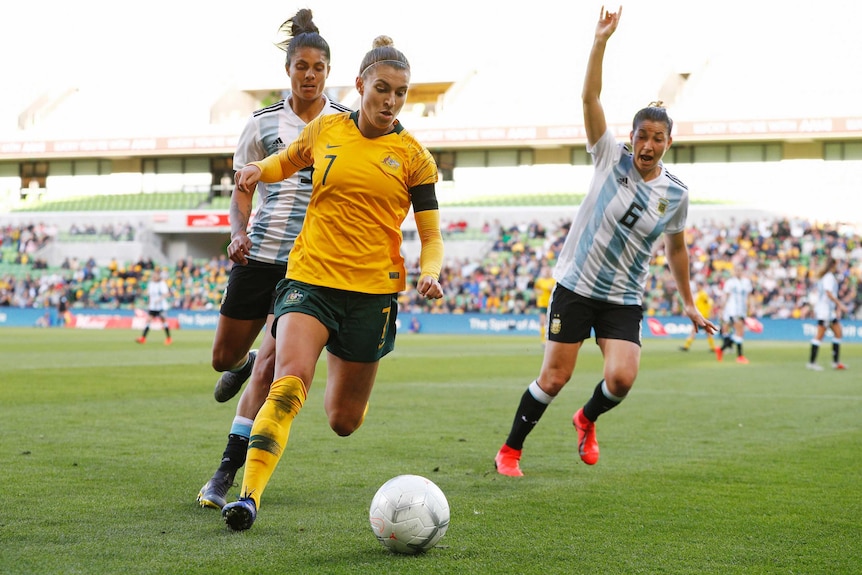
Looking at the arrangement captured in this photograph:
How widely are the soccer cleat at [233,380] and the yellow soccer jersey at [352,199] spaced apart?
56.9 inches

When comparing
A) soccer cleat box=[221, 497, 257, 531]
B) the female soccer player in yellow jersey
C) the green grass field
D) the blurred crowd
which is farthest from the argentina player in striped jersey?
the blurred crowd

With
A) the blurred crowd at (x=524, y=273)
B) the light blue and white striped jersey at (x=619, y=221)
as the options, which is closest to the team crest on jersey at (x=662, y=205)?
the light blue and white striped jersey at (x=619, y=221)

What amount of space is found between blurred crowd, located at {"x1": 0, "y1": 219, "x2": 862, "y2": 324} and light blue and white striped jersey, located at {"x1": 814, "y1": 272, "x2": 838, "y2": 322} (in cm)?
1230

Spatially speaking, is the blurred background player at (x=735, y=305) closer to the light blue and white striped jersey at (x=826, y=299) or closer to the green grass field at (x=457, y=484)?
the light blue and white striped jersey at (x=826, y=299)

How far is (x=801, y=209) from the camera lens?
41250 millimetres

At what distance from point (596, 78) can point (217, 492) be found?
3.19 meters

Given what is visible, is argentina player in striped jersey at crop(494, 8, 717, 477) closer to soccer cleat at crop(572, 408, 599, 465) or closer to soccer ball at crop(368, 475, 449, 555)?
soccer cleat at crop(572, 408, 599, 465)

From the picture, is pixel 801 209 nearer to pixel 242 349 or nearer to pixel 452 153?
pixel 452 153

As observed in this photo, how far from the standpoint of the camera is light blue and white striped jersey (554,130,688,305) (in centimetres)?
662

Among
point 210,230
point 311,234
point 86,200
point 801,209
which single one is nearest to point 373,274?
point 311,234

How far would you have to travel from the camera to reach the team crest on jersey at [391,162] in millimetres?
4859

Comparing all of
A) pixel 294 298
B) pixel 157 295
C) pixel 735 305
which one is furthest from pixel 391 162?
pixel 157 295

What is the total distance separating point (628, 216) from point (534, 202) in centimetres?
3948

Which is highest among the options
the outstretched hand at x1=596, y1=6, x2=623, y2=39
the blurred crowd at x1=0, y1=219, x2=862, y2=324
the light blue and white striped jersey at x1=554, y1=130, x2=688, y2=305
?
the outstretched hand at x1=596, y1=6, x2=623, y2=39
